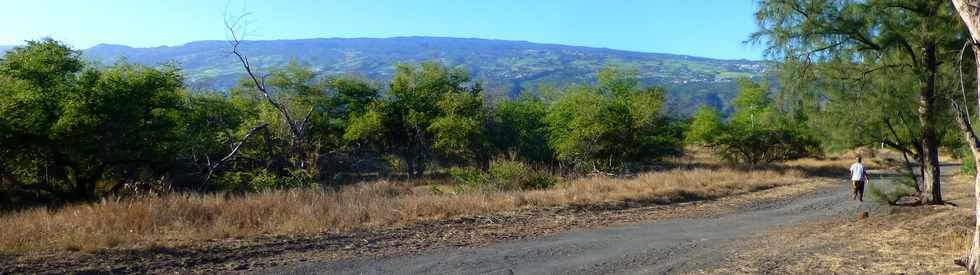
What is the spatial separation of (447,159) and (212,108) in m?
12.0

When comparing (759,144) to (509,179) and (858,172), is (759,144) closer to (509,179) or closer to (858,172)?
(858,172)

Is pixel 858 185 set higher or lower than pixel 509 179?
higher

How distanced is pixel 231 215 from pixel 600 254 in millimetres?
6612

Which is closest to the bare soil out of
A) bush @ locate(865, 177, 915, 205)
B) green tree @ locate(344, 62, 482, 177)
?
bush @ locate(865, 177, 915, 205)

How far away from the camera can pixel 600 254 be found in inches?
331

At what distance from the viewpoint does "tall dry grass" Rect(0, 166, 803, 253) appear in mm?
8398

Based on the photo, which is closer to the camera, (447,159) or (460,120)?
(460,120)

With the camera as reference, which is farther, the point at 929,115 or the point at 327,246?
the point at 929,115

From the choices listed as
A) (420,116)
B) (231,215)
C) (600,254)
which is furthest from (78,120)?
(600,254)

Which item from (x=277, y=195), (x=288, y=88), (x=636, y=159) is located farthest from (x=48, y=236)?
(x=636, y=159)

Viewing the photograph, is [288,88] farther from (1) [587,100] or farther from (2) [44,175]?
(1) [587,100]

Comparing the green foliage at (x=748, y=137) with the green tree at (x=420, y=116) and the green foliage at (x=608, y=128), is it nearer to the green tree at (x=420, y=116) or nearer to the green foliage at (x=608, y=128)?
the green foliage at (x=608, y=128)

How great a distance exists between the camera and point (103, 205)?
10.1m

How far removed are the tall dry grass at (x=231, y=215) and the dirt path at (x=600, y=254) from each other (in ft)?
9.44
